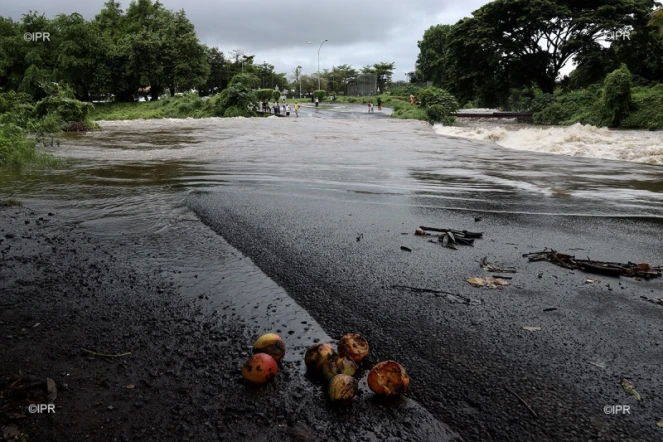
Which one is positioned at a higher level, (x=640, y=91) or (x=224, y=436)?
(x=640, y=91)

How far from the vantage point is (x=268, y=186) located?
827cm

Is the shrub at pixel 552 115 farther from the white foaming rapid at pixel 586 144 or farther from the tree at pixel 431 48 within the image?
the tree at pixel 431 48

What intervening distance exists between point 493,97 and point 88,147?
35.8 metres

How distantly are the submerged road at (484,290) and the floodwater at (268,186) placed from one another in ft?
0.40

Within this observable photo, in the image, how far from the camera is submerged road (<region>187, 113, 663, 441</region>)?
2.32 m

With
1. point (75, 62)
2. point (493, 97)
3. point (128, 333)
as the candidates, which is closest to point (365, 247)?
point (128, 333)

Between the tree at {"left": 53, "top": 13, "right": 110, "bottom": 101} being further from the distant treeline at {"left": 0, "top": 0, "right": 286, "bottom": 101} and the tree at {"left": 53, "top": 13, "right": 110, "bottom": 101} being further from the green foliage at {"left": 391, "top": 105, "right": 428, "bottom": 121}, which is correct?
the green foliage at {"left": 391, "top": 105, "right": 428, "bottom": 121}

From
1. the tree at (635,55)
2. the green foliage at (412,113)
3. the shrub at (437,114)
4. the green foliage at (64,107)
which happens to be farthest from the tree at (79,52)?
the tree at (635,55)

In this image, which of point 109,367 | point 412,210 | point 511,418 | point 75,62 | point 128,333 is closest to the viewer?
point 511,418

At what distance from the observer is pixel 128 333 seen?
2893 millimetres

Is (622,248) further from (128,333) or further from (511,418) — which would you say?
(128,333)

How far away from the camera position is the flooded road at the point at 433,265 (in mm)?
2449

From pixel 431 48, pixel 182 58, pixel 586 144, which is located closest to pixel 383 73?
pixel 431 48

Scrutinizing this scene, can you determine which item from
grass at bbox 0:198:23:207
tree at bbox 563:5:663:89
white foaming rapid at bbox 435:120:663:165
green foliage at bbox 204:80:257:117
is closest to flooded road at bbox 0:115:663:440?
grass at bbox 0:198:23:207
